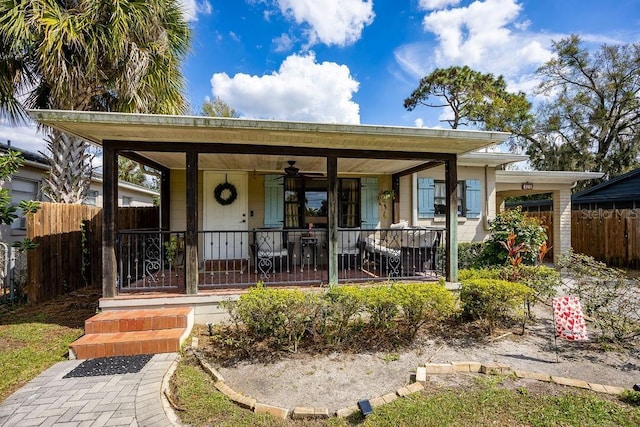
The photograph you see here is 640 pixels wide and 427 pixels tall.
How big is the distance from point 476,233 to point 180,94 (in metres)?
8.98

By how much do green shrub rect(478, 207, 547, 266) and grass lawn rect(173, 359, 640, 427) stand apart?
3964 millimetres

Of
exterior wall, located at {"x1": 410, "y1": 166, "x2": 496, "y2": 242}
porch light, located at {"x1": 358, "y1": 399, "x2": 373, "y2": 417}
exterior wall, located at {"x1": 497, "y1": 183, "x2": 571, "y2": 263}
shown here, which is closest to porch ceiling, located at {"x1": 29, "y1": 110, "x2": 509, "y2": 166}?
exterior wall, located at {"x1": 410, "y1": 166, "x2": 496, "y2": 242}

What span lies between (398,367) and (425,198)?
18.7 ft

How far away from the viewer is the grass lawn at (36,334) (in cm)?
320

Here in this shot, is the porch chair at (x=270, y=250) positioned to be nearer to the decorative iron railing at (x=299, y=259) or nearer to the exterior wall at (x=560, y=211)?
the decorative iron railing at (x=299, y=259)

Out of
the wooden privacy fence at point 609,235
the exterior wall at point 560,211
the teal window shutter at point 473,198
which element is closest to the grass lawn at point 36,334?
the teal window shutter at point 473,198

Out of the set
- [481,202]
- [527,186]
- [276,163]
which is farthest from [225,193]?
[527,186]

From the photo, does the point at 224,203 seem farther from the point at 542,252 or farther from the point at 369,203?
the point at 542,252

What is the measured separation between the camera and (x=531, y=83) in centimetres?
1812

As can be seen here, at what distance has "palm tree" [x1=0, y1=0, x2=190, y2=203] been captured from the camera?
5.38 m

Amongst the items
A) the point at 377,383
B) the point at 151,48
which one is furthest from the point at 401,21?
the point at 377,383

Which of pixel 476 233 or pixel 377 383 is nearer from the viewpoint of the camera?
pixel 377 383

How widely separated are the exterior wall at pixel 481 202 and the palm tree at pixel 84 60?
6.53 m

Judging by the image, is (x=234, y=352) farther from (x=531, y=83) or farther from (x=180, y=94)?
(x=531, y=83)
